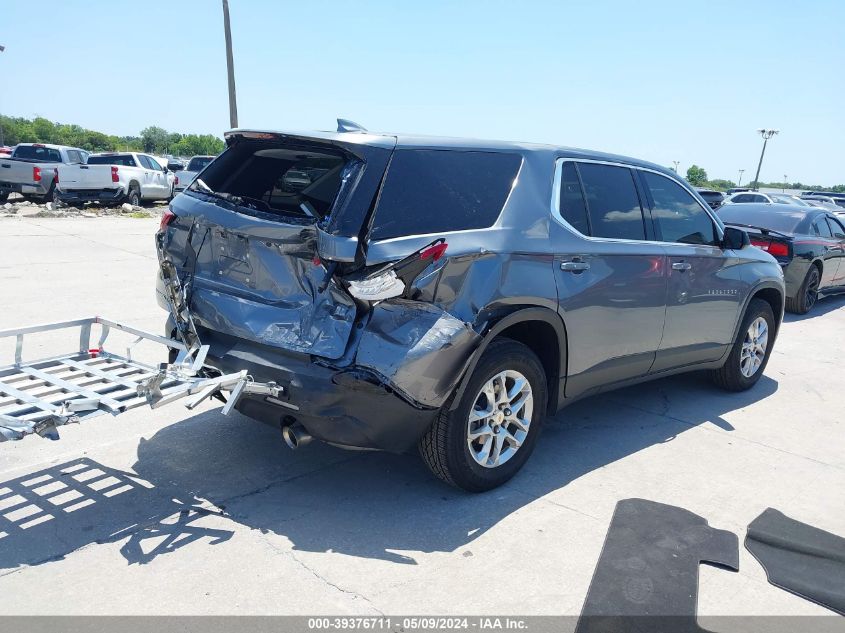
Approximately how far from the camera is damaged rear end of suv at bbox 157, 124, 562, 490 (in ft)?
11.7

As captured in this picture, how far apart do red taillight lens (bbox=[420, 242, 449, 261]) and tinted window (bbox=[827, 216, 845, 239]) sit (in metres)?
9.92

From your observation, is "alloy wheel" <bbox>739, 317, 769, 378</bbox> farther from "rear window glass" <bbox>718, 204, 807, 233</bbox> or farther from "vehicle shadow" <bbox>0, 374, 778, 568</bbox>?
"rear window glass" <bbox>718, 204, 807, 233</bbox>

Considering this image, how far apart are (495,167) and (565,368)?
4.12 feet

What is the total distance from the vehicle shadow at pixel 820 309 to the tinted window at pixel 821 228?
1.10 m

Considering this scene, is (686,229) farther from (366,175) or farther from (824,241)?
(824,241)

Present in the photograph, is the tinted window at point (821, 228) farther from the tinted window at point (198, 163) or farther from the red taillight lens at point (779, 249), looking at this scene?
the tinted window at point (198, 163)

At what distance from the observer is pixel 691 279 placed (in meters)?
5.43

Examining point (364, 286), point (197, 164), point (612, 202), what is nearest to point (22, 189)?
point (197, 164)

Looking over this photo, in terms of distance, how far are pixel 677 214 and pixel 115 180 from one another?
1833 centimetres

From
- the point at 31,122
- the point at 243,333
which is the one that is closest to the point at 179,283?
the point at 243,333

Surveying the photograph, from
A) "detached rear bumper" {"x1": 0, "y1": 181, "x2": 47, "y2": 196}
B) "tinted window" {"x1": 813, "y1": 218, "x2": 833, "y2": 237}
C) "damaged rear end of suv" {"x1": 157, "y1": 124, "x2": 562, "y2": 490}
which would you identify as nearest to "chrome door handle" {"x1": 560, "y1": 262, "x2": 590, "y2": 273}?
"damaged rear end of suv" {"x1": 157, "y1": 124, "x2": 562, "y2": 490}

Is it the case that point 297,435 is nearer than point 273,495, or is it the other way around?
point 297,435

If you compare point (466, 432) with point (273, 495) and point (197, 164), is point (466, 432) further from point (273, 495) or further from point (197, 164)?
point (197, 164)

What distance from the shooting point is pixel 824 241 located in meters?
11.0
